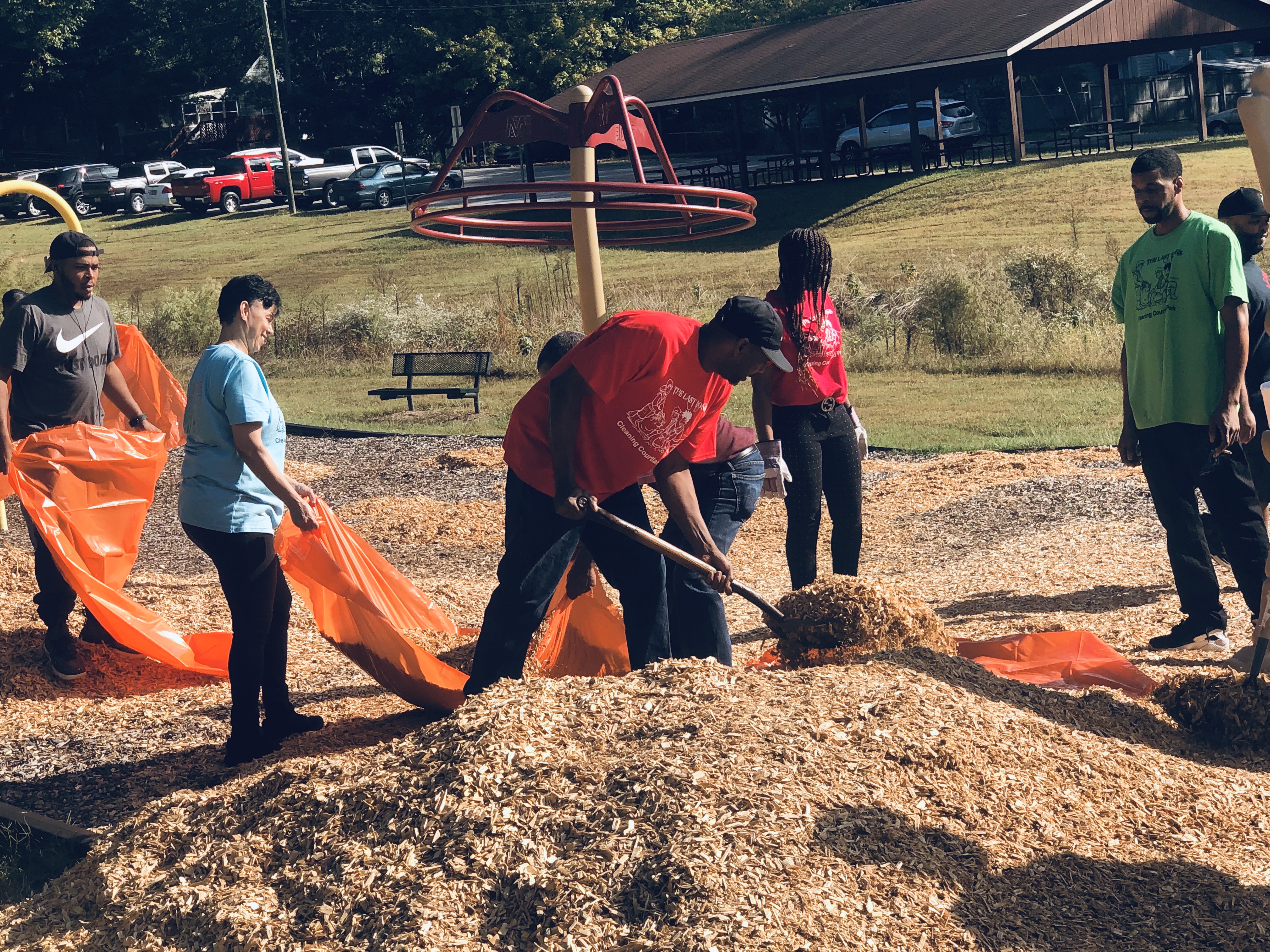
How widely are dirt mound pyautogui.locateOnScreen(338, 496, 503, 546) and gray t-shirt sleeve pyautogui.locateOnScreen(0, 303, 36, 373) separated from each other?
3.37 meters

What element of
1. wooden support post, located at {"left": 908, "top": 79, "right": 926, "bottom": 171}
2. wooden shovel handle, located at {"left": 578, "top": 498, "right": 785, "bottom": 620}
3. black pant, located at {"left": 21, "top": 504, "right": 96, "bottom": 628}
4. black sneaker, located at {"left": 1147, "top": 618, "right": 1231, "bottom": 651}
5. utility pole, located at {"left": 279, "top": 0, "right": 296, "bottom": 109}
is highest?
utility pole, located at {"left": 279, "top": 0, "right": 296, "bottom": 109}

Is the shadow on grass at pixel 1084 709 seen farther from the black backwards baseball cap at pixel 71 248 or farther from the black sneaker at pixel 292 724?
the black backwards baseball cap at pixel 71 248

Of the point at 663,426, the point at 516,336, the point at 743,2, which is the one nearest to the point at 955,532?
the point at 663,426

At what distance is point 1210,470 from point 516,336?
529 inches

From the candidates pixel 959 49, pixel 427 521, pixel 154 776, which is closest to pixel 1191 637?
pixel 154 776

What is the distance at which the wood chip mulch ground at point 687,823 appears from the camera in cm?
303

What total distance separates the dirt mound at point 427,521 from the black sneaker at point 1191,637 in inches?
176

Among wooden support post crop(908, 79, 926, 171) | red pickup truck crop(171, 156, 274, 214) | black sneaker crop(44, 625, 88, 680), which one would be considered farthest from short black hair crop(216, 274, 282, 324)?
red pickup truck crop(171, 156, 274, 214)

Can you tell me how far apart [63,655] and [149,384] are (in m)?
2.12

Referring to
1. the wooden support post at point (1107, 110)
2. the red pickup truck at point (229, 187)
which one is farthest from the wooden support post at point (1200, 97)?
the red pickup truck at point (229, 187)

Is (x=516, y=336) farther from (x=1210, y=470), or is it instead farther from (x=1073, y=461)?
(x=1210, y=470)

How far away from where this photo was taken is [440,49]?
4675 cm

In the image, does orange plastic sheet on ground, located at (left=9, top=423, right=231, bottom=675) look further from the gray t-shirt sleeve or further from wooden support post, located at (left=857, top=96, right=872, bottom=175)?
wooden support post, located at (left=857, top=96, right=872, bottom=175)

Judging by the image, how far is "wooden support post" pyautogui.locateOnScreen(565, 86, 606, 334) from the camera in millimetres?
5633
